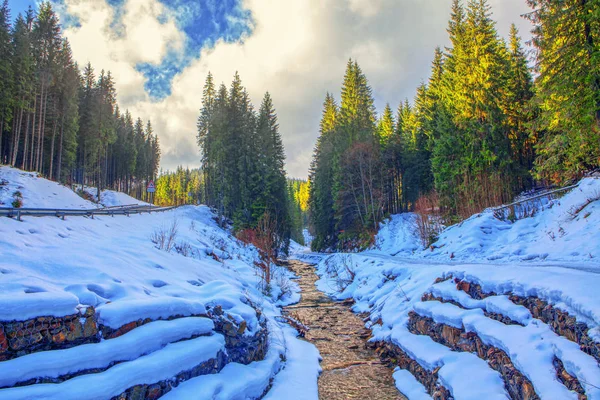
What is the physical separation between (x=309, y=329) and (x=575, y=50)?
47.0ft

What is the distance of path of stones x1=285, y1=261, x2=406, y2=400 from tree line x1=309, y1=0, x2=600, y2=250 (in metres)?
11.2

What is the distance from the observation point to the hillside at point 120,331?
166 inches

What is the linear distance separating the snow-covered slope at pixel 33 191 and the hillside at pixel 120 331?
57.3 feet

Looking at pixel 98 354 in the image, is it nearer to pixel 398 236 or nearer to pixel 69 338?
pixel 69 338

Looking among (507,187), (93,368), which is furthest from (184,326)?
(507,187)

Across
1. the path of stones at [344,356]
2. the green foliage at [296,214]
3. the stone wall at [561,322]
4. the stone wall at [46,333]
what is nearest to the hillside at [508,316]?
the stone wall at [561,322]

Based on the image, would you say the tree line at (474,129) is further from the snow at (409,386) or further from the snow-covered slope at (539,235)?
the snow at (409,386)

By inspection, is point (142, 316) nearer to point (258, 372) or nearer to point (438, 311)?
point (258, 372)

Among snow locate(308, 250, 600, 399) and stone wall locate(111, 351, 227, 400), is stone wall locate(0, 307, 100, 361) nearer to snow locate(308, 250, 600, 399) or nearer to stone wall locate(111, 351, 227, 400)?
stone wall locate(111, 351, 227, 400)

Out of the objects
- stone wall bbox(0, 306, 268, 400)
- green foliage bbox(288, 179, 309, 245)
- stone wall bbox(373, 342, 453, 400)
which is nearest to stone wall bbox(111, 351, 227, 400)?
stone wall bbox(0, 306, 268, 400)

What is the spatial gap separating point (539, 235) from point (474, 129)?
13.5 m

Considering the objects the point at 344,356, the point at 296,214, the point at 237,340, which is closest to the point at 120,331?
the point at 237,340

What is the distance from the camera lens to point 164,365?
5.11 m

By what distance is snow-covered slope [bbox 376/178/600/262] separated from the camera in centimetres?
1017
